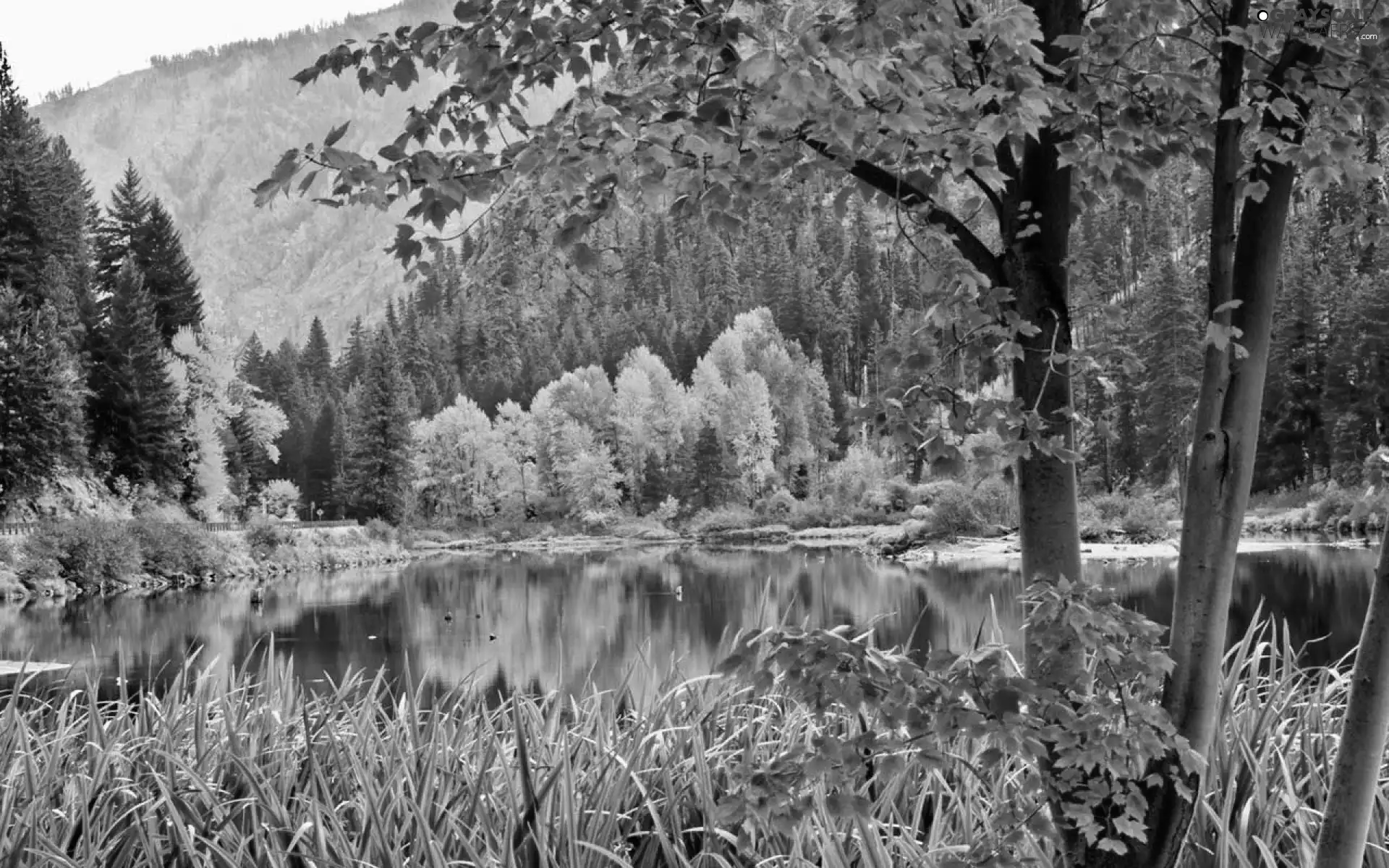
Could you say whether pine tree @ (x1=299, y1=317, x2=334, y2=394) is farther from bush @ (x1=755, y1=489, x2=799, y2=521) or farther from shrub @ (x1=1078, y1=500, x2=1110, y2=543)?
shrub @ (x1=1078, y1=500, x2=1110, y2=543)

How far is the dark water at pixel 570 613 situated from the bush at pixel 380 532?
405 inches

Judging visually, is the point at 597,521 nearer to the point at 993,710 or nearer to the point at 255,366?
the point at 255,366

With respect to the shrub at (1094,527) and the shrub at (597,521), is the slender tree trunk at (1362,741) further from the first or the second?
the shrub at (597,521)

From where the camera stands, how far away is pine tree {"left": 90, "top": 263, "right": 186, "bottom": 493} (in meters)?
33.8

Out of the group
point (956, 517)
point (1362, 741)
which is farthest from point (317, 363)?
point (1362, 741)

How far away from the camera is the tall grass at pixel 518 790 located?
257cm

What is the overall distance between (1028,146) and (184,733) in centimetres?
299

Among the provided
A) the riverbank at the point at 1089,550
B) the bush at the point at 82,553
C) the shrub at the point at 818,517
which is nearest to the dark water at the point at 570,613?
the riverbank at the point at 1089,550

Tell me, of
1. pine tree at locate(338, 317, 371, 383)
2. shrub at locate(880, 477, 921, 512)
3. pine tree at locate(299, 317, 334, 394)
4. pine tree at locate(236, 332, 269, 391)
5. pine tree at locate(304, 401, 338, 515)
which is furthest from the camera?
pine tree at locate(338, 317, 371, 383)

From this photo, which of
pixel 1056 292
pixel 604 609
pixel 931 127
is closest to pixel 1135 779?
pixel 1056 292

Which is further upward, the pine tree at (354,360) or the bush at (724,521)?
the pine tree at (354,360)

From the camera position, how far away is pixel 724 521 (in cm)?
4819

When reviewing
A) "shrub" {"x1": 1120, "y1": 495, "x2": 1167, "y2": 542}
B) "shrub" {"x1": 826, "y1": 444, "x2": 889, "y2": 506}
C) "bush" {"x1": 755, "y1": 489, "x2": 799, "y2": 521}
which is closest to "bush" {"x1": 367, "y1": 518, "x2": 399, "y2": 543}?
"bush" {"x1": 755, "y1": 489, "x2": 799, "y2": 521}

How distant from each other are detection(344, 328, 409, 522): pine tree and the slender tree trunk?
1763 inches
